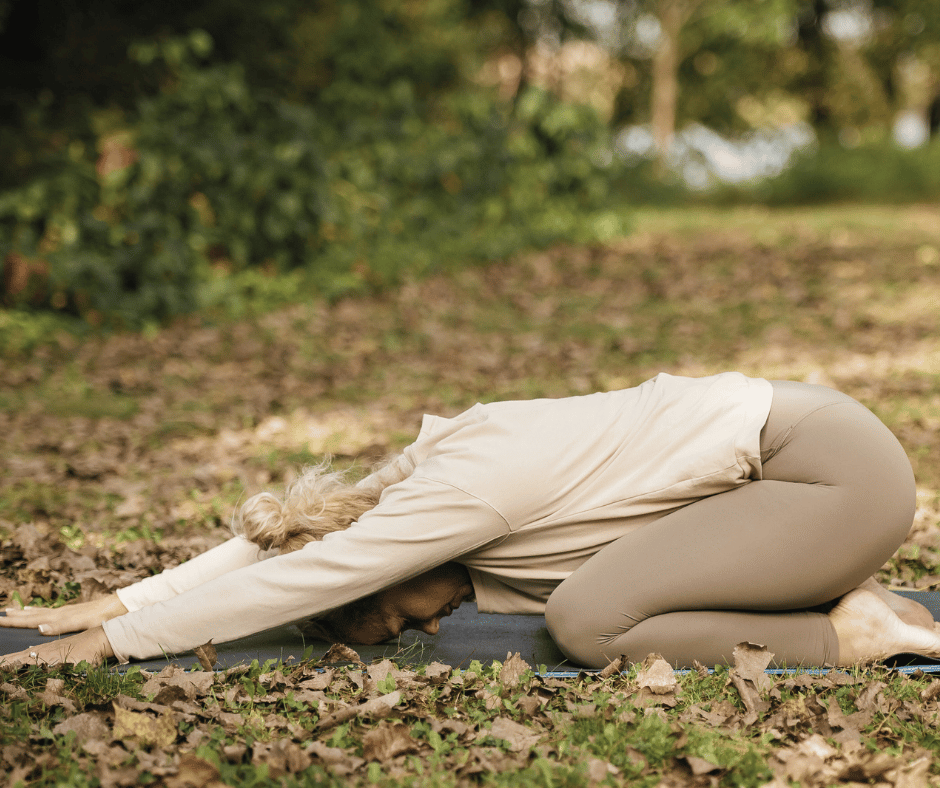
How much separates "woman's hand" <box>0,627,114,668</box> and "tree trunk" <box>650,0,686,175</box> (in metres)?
19.1

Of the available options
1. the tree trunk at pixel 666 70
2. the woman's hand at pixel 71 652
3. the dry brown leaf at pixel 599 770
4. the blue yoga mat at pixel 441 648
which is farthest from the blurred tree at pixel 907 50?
the woman's hand at pixel 71 652

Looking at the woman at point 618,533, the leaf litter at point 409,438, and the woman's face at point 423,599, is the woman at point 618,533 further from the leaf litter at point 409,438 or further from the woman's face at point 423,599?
the leaf litter at point 409,438

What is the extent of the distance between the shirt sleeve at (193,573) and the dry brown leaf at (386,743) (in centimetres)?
82

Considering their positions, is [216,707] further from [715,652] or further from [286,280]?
[286,280]

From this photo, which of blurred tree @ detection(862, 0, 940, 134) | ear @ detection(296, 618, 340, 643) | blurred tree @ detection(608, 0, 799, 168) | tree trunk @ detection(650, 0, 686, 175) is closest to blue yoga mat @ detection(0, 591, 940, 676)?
ear @ detection(296, 618, 340, 643)

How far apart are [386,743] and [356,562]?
49cm

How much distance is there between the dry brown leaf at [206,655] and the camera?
9.22 feet

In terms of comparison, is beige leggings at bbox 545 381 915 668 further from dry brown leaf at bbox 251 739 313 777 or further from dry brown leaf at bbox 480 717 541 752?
dry brown leaf at bbox 251 739 313 777

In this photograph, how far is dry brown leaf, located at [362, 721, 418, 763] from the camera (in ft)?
8.09

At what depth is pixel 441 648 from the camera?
10.3 feet

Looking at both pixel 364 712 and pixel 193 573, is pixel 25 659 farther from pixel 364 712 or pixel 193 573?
pixel 364 712

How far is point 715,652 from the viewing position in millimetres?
2865

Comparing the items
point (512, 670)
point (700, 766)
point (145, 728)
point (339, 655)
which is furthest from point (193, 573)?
point (700, 766)

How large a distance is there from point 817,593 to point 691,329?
6.24 meters
